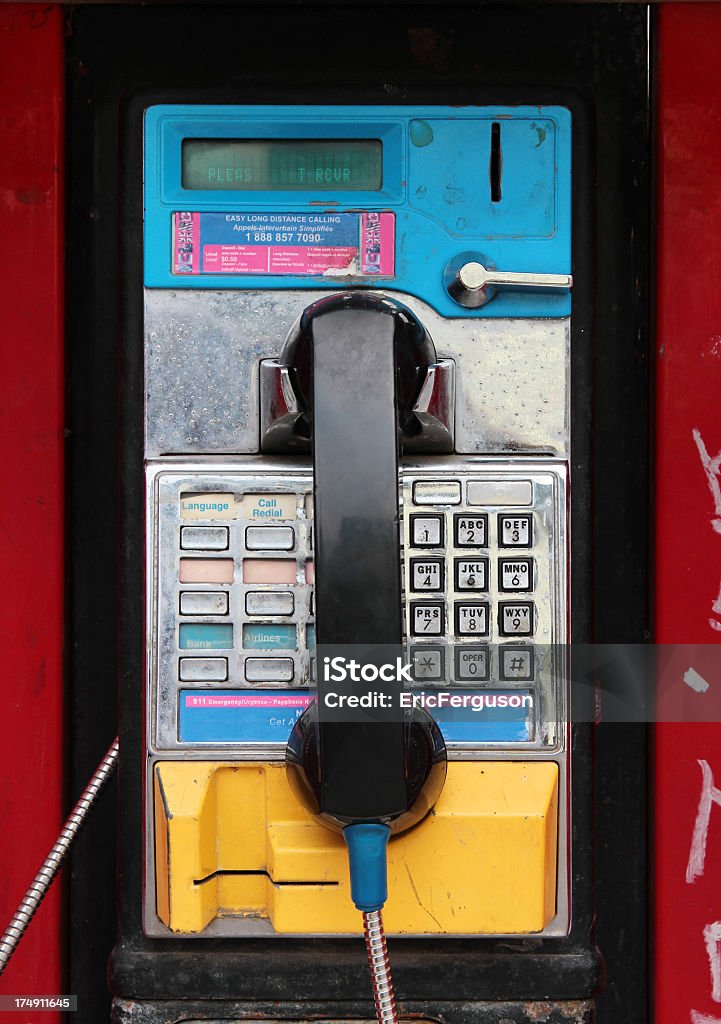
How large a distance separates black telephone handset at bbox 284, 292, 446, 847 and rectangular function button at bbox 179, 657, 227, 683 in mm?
124

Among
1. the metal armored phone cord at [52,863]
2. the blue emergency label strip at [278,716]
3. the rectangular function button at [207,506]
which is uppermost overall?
the rectangular function button at [207,506]

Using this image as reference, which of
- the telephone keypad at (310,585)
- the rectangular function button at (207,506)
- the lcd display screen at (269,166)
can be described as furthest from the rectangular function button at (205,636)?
the lcd display screen at (269,166)

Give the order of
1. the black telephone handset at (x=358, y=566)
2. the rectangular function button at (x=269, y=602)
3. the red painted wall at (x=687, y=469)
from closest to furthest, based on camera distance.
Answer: the black telephone handset at (x=358, y=566), the rectangular function button at (x=269, y=602), the red painted wall at (x=687, y=469)

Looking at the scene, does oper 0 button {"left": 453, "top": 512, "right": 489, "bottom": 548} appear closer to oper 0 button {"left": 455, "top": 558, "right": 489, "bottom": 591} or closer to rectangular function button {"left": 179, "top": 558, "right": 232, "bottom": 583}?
oper 0 button {"left": 455, "top": 558, "right": 489, "bottom": 591}

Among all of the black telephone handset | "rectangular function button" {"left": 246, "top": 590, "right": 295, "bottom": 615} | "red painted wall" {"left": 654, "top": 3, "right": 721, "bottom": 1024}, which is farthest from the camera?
"red painted wall" {"left": 654, "top": 3, "right": 721, "bottom": 1024}

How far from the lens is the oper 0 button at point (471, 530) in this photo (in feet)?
3.12

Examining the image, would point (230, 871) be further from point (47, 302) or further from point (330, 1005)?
point (47, 302)

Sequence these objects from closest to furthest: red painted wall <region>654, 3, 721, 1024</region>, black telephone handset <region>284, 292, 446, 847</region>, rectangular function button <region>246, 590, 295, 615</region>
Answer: black telephone handset <region>284, 292, 446, 847</region> → rectangular function button <region>246, 590, 295, 615</region> → red painted wall <region>654, 3, 721, 1024</region>

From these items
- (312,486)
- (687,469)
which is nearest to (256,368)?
(312,486)

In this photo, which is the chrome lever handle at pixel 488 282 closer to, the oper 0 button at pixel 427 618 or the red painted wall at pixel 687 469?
the red painted wall at pixel 687 469

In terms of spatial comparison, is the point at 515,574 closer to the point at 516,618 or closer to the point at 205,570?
the point at 516,618

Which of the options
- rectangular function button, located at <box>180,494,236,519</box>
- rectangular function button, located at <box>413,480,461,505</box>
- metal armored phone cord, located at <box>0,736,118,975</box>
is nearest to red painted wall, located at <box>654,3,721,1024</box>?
rectangular function button, located at <box>413,480,461,505</box>

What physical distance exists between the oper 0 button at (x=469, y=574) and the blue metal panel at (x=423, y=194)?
0.85ft

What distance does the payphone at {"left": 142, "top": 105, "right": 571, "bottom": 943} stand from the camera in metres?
0.94
